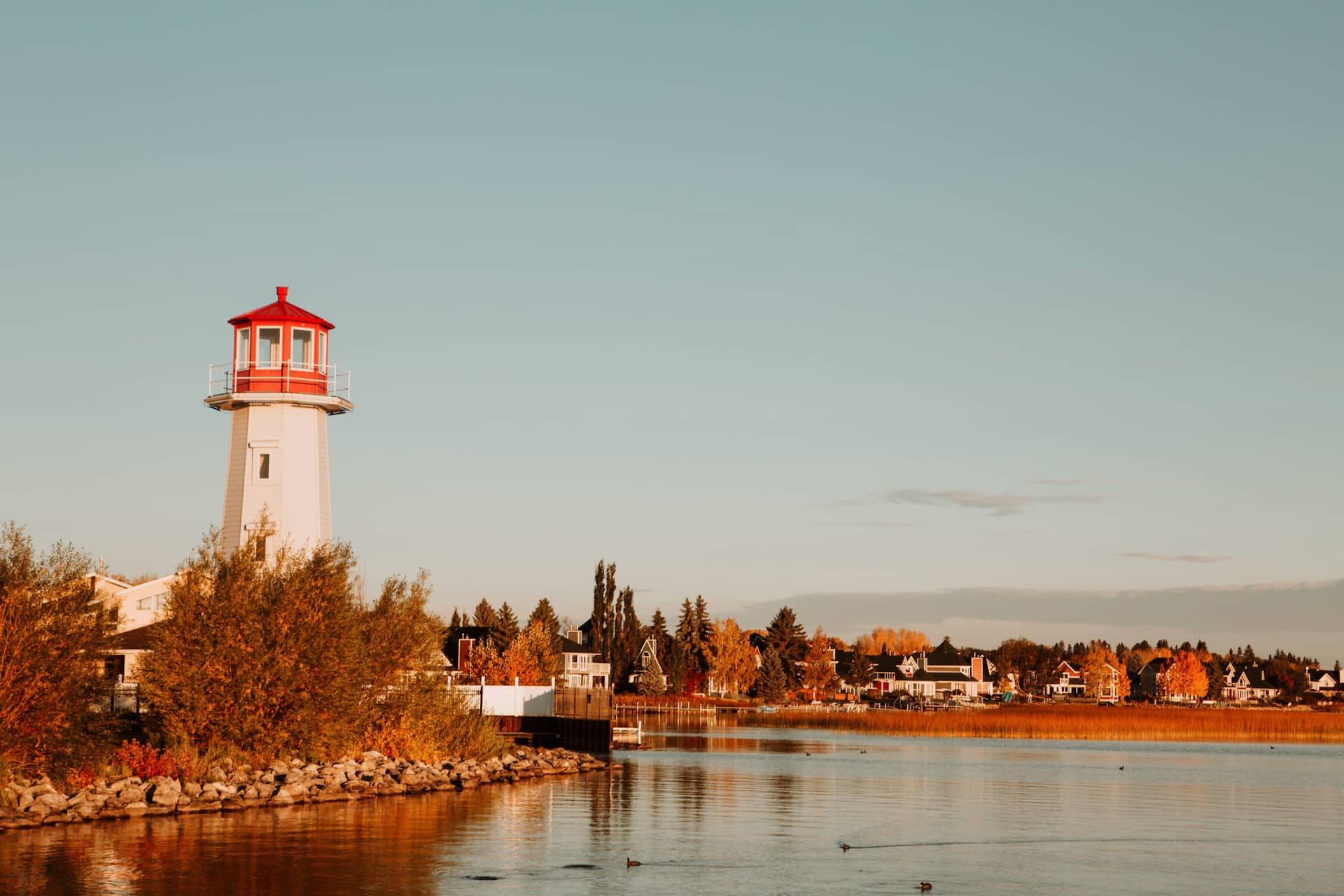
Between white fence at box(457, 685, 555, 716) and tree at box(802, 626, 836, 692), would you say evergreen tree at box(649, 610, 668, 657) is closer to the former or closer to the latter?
tree at box(802, 626, 836, 692)

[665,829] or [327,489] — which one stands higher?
[327,489]

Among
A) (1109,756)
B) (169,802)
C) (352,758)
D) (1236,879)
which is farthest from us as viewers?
(1109,756)

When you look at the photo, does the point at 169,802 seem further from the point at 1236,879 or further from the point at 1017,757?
the point at 1017,757

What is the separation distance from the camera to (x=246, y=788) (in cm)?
3772

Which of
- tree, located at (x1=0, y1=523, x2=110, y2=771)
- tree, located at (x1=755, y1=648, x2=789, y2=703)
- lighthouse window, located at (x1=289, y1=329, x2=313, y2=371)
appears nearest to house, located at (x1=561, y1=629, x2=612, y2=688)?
tree, located at (x1=755, y1=648, x2=789, y2=703)

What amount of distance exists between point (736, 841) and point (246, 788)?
13.4 metres

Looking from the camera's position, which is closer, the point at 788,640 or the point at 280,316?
the point at 280,316

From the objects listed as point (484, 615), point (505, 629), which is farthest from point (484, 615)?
point (505, 629)

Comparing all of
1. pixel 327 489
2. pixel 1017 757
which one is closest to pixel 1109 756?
pixel 1017 757

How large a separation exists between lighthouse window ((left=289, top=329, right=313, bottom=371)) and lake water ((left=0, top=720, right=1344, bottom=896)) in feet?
54.9

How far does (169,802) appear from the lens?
3538cm

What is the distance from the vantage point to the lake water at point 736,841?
1067 inches

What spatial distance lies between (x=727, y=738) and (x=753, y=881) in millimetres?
65067

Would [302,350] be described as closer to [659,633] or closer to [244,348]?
[244,348]
